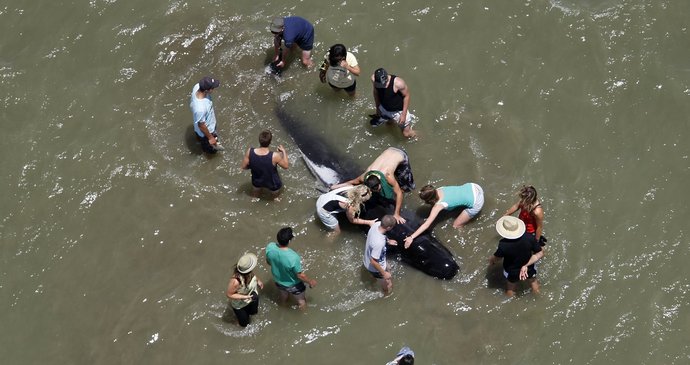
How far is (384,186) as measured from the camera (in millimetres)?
12078

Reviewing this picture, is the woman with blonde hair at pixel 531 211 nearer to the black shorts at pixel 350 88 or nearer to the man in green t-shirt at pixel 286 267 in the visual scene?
A: the man in green t-shirt at pixel 286 267

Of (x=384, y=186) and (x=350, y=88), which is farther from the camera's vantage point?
(x=350, y=88)

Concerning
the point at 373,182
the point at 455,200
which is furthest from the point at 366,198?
the point at 455,200

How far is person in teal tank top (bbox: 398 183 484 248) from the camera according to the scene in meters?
12.1

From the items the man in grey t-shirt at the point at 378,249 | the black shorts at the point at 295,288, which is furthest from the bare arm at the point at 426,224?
the black shorts at the point at 295,288

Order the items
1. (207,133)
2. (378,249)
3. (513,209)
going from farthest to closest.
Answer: (207,133)
(513,209)
(378,249)

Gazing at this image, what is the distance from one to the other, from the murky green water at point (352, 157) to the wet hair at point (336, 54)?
108 cm

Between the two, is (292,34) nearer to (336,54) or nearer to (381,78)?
(336,54)

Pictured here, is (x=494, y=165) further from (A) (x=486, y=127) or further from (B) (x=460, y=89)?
(B) (x=460, y=89)

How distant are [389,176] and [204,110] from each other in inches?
128

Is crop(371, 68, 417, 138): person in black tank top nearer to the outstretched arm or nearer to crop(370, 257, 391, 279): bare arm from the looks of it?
the outstretched arm

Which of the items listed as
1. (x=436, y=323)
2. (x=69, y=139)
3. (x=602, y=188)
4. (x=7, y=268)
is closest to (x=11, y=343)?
(x=7, y=268)

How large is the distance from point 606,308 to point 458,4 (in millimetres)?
6740

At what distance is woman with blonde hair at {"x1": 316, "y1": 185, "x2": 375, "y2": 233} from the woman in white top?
226 centimetres
